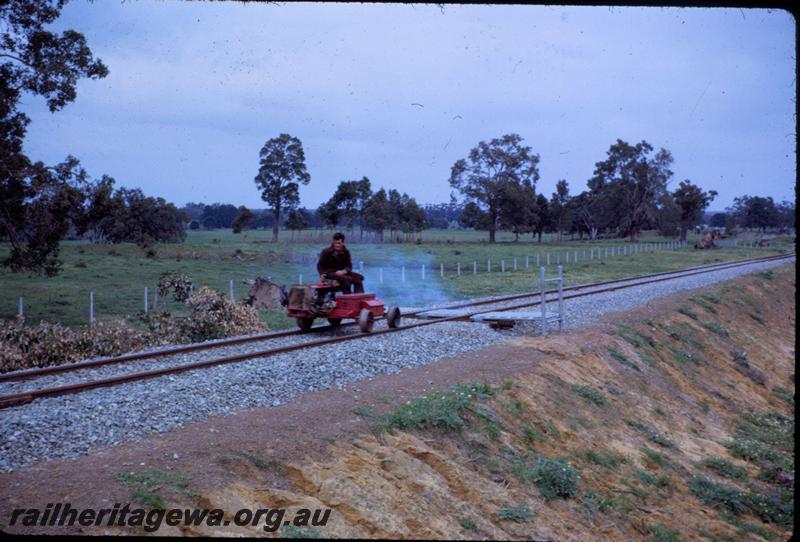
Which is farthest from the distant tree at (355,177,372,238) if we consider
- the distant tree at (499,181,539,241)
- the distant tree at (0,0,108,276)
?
the distant tree at (0,0,108,276)

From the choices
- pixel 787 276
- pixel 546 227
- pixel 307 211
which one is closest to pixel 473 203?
pixel 307 211

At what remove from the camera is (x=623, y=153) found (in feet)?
277

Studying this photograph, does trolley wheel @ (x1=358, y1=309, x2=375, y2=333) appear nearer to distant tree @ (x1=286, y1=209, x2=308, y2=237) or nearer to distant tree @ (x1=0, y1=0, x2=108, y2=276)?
distant tree @ (x1=0, y1=0, x2=108, y2=276)

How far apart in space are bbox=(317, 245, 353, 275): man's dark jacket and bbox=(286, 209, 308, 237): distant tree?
1626 inches

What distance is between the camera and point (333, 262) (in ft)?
48.8

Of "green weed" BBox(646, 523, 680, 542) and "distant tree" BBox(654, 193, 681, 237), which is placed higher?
"distant tree" BBox(654, 193, 681, 237)

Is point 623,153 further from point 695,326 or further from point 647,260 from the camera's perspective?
point 695,326

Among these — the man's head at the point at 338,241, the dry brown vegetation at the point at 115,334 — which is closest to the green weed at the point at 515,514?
the man's head at the point at 338,241

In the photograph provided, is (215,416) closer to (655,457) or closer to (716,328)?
(655,457)

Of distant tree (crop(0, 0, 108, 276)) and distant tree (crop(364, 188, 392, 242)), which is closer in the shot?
distant tree (crop(0, 0, 108, 276))

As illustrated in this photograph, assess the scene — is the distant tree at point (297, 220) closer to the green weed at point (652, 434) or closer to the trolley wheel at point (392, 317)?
the trolley wheel at point (392, 317)

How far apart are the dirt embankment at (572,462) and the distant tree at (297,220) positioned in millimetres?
42350

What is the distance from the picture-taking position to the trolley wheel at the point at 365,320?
14172mm

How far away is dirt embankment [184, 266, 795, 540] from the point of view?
6.34m
